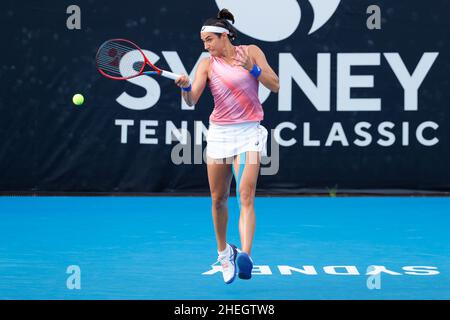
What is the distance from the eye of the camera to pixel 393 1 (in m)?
10.5

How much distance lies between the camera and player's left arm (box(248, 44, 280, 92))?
5629 mm

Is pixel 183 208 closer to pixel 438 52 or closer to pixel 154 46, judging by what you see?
pixel 154 46

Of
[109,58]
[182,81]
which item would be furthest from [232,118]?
[109,58]

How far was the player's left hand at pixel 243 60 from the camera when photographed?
5.56 metres

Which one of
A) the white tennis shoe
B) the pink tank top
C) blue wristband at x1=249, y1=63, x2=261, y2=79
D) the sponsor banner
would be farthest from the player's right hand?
the sponsor banner

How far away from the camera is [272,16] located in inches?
413

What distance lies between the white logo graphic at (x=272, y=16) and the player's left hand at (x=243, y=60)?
15.8 feet

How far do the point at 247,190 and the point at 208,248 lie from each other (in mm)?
1512

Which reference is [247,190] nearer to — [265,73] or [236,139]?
[236,139]

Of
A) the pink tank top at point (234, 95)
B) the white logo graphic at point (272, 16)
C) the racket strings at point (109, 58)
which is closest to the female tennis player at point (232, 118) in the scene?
the pink tank top at point (234, 95)

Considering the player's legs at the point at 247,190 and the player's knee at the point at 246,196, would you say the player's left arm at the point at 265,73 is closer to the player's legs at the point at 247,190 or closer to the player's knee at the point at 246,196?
the player's legs at the point at 247,190

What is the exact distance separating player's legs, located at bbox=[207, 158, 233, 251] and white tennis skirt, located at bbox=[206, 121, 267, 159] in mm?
59

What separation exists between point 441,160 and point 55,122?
422 centimetres

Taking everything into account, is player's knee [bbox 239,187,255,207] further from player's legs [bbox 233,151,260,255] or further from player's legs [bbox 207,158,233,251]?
player's legs [bbox 207,158,233,251]
